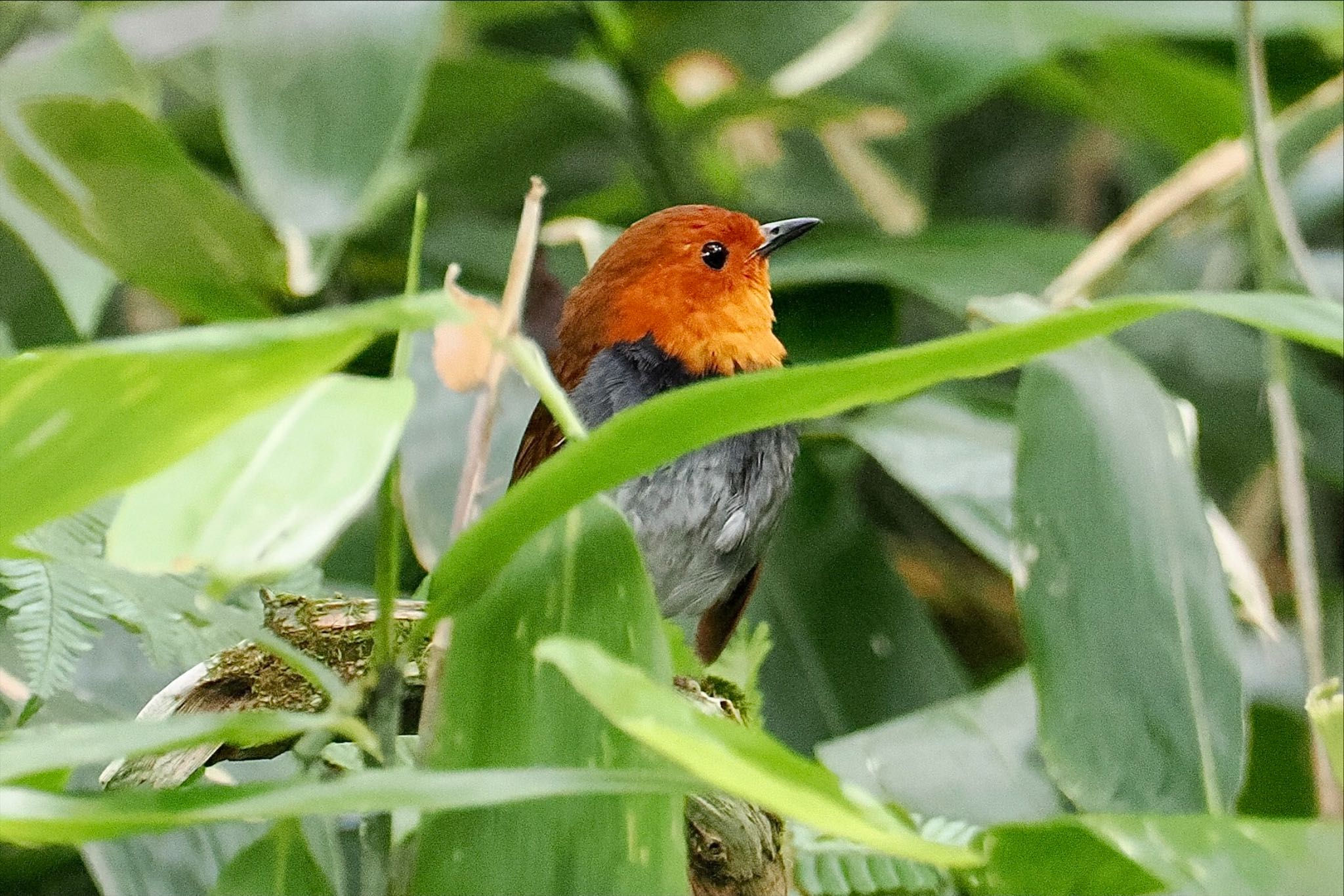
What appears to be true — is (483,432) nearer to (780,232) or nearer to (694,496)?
(694,496)

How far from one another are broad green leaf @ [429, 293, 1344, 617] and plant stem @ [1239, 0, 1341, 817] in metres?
0.82

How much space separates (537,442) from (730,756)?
0.84m

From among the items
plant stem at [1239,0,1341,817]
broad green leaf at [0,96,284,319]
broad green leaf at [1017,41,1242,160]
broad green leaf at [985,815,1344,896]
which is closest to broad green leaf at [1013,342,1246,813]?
broad green leaf at [985,815,1344,896]

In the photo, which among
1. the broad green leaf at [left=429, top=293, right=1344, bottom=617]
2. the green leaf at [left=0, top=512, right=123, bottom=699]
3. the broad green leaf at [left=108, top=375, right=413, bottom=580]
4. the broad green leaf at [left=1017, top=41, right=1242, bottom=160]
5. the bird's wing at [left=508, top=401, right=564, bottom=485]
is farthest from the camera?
the broad green leaf at [left=1017, top=41, right=1242, bottom=160]

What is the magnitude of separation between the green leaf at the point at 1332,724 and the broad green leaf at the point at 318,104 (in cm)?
91

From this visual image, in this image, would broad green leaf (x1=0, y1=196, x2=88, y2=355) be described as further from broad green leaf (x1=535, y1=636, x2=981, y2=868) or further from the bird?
broad green leaf (x1=535, y1=636, x2=981, y2=868)

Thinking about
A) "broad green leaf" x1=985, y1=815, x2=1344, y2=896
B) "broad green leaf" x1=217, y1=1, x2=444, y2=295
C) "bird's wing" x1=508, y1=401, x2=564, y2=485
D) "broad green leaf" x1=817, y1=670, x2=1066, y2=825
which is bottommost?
"broad green leaf" x1=985, y1=815, x2=1344, y2=896

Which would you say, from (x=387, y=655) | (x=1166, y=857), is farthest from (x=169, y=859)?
(x=1166, y=857)

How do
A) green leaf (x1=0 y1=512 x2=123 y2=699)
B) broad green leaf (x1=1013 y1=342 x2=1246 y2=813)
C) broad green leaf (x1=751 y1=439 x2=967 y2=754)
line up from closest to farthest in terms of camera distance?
green leaf (x1=0 y1=512 x2=123 y2=699)
broad green leaf (x1=1013 y1=342 x2=1246 y2=813)
broad green leaf (x1=751 y1=439 x2=967 y2=754)

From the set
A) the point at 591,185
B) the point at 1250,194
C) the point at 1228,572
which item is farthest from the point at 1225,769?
the point at 591,185

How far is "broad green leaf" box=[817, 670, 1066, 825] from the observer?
128 cm

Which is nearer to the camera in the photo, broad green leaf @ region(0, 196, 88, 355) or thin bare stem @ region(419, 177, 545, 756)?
thin bare stem @ region(419, 177, 545, 756)

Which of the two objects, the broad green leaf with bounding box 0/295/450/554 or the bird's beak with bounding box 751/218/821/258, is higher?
the bird's beak with bounding box 751/218/821/258

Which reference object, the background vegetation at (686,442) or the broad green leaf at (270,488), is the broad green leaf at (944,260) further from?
the broad green leaf at (270,488)
